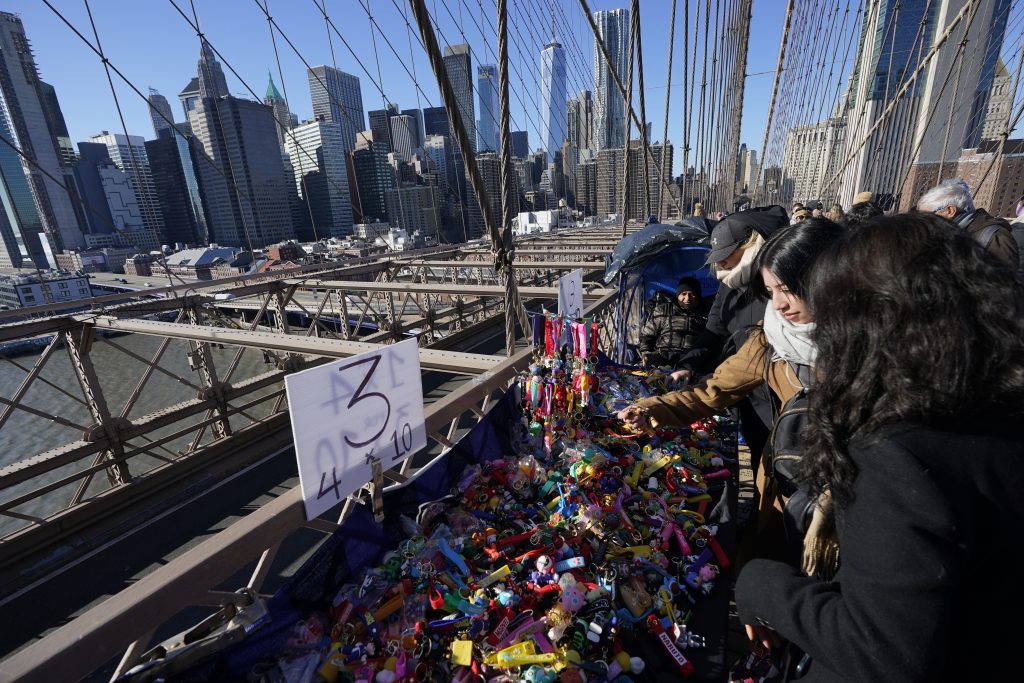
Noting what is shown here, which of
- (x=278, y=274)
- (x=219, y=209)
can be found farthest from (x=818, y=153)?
(x=219, y=209)

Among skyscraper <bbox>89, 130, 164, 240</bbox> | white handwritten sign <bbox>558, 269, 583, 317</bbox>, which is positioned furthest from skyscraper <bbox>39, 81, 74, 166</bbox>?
white handwritten sign <bbox>558, 269, 583, 317</bbox>

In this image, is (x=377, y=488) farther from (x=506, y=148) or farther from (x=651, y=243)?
(x=651, y=243)

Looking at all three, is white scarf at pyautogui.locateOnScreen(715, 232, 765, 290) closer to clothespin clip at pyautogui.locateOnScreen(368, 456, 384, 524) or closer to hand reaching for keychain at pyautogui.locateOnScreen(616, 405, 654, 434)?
hand reaching for keychain at pyautogui.locateOnScreen(616, 405, 654, 434)

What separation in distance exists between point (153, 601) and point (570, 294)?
8.10 ft

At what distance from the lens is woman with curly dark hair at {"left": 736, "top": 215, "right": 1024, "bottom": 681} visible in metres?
0.81

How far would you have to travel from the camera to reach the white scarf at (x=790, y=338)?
163 centimetres

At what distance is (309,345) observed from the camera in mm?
3174

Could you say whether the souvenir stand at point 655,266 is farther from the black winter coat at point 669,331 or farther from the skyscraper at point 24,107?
the skyscraper at point 24,107

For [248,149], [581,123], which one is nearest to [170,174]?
[248,149]

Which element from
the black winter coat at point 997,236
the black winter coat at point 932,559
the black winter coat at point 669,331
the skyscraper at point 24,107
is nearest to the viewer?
the black winter coat at point 932,559

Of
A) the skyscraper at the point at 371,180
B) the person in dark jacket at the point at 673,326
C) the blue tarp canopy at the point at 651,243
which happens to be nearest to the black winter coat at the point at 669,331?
the person in dark jacket at the point at 673,326

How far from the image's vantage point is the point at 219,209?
24.1 m

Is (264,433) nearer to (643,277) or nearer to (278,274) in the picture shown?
(278,274)

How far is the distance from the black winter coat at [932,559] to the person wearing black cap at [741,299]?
1514 mm
